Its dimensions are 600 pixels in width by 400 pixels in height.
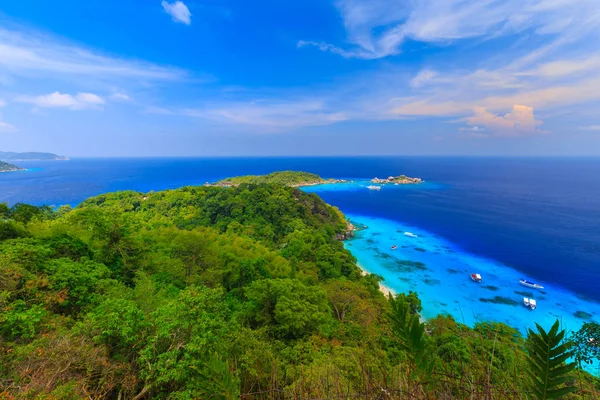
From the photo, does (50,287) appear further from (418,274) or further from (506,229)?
(506,229)

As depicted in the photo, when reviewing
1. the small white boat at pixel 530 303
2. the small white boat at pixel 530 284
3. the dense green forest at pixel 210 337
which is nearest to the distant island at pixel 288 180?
the small white boat at pixel 530 284

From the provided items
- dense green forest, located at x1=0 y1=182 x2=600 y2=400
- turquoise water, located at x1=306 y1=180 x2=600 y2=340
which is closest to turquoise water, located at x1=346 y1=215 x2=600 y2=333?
turquoise water, located at x1=306 y1=180 x2=600 y2=340

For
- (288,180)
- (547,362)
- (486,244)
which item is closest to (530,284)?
(486,244)

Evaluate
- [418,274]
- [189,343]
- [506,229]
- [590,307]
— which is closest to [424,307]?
[418,274]

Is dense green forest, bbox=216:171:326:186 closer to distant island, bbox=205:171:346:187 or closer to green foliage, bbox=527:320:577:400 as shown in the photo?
distant island, bbox=205:171:346:187

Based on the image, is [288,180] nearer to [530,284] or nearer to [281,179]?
[281,179]

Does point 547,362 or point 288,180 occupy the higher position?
point 547,362

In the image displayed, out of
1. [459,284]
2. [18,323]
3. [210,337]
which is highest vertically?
[18,323]

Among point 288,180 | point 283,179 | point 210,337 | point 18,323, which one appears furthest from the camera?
point 283,179

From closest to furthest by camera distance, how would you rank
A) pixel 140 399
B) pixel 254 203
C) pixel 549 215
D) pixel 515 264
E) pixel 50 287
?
pixel 140 399 → pixel 50 287 → pixel 515 264 → pixel 254 203 → pixel 549 215
